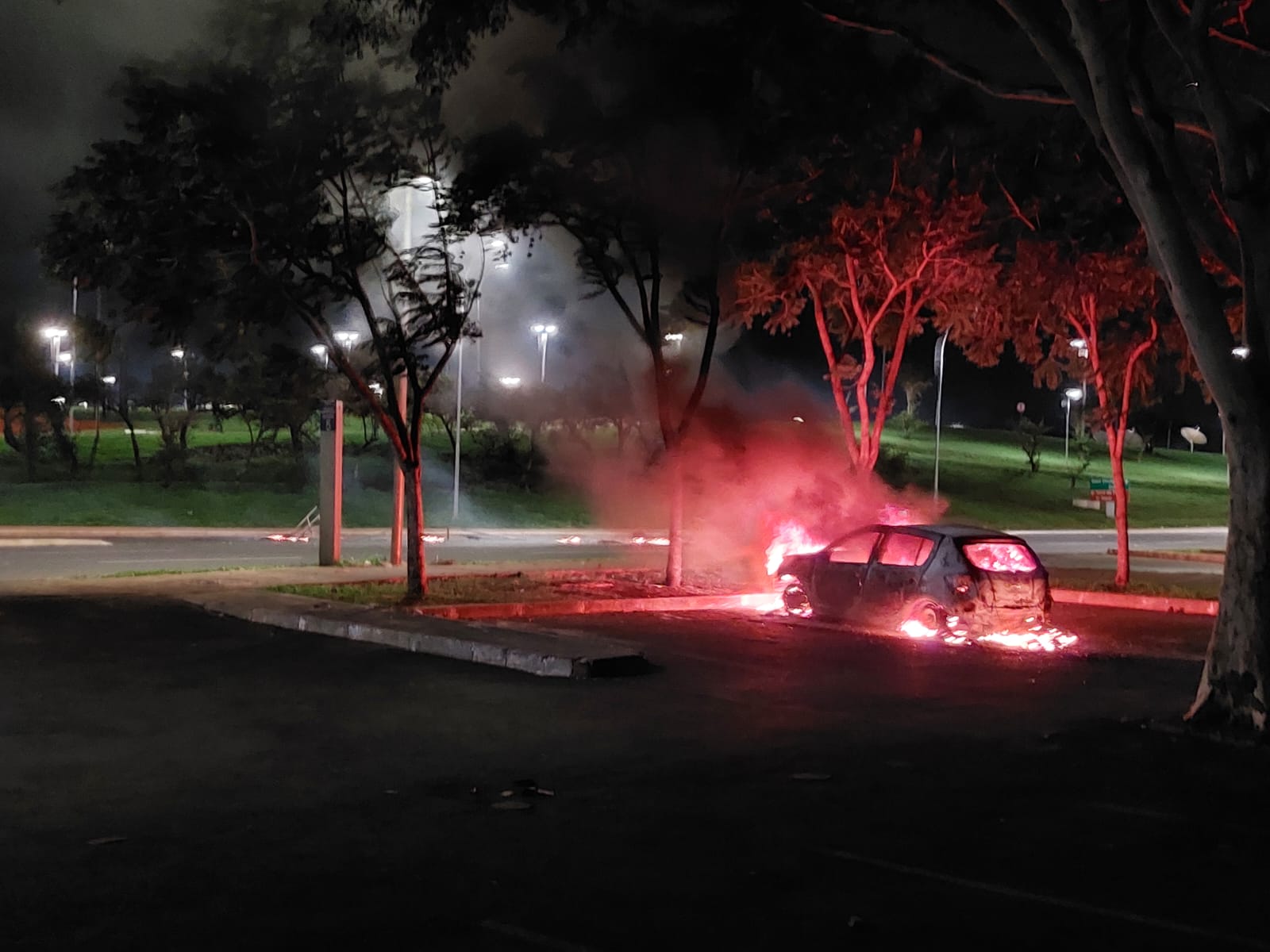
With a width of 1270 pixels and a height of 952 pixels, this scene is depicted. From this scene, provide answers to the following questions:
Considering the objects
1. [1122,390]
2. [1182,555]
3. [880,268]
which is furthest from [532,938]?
[1182,555]

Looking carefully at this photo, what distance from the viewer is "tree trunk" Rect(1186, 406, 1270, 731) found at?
9359 millimetres

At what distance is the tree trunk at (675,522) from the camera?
2122 centimetres

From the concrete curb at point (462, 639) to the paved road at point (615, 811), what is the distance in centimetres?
35

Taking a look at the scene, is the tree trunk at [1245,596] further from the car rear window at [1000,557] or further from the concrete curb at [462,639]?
the car rear window at [1000,557]

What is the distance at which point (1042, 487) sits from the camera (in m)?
64.2

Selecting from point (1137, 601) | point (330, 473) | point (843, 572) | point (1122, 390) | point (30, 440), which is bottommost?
point (1137, 601)

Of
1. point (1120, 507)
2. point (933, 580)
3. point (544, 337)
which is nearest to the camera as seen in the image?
point (933, 580)

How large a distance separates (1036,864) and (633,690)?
17.6 feet

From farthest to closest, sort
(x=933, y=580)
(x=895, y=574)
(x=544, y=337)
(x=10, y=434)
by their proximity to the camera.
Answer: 1. (x=544, y=337)
2. (x=10, y=434)
3. (x=895, y=574)
4. (x=933, y=580)

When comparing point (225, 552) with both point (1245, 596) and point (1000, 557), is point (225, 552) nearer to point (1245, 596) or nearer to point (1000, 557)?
point (1000, 557)

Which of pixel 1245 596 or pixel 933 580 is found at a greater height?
pixel 1245 596

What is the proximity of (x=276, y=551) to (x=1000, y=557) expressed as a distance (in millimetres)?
19325

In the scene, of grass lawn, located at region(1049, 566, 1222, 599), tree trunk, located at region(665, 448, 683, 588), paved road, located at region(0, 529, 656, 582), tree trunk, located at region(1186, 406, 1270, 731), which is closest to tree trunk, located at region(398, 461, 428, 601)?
tree trunk, located at region(665, 448, 683, 588)

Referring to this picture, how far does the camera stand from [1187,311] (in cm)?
976
